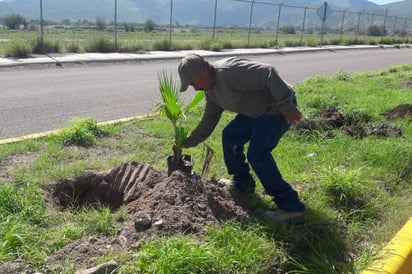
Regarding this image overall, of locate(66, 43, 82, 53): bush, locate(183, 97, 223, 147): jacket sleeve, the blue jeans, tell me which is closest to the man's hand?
the blue jeans

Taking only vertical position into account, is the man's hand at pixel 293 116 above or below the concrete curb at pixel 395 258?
above

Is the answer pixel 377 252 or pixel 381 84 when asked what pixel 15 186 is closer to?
pixel 377 252

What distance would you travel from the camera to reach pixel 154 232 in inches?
126

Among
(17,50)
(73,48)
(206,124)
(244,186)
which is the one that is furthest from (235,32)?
(206,124)

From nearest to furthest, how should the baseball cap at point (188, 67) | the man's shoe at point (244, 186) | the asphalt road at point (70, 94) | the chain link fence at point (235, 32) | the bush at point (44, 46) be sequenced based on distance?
the baseball cap at point (188, 67)
the man's shoe at point (244, 186)
the asphalt road at point (70, 94)
the bush at point (44, 46)
the chain link fence at point (235, 32)

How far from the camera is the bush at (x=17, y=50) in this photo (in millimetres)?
14716

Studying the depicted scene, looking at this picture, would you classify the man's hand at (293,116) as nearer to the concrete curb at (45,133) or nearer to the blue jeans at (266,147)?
the blue jeans at (266,147)

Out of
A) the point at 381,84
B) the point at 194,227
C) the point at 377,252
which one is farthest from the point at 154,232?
the point at 381,84

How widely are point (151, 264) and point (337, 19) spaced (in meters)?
116

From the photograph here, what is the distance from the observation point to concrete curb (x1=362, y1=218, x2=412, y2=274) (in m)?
3.01

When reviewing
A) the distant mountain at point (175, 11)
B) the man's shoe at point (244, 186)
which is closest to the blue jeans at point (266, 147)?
the man's shoe at point (244, 186)

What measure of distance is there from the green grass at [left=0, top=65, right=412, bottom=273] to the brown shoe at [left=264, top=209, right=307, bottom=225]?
63mm

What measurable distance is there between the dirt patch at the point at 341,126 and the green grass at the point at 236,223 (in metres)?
0.10

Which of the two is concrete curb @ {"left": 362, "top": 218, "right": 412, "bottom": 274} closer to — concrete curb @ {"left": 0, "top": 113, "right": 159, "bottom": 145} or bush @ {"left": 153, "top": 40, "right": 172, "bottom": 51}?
concrete curb @ {"left": 0, "top": 113, "right": 159, "bottom": 145}
